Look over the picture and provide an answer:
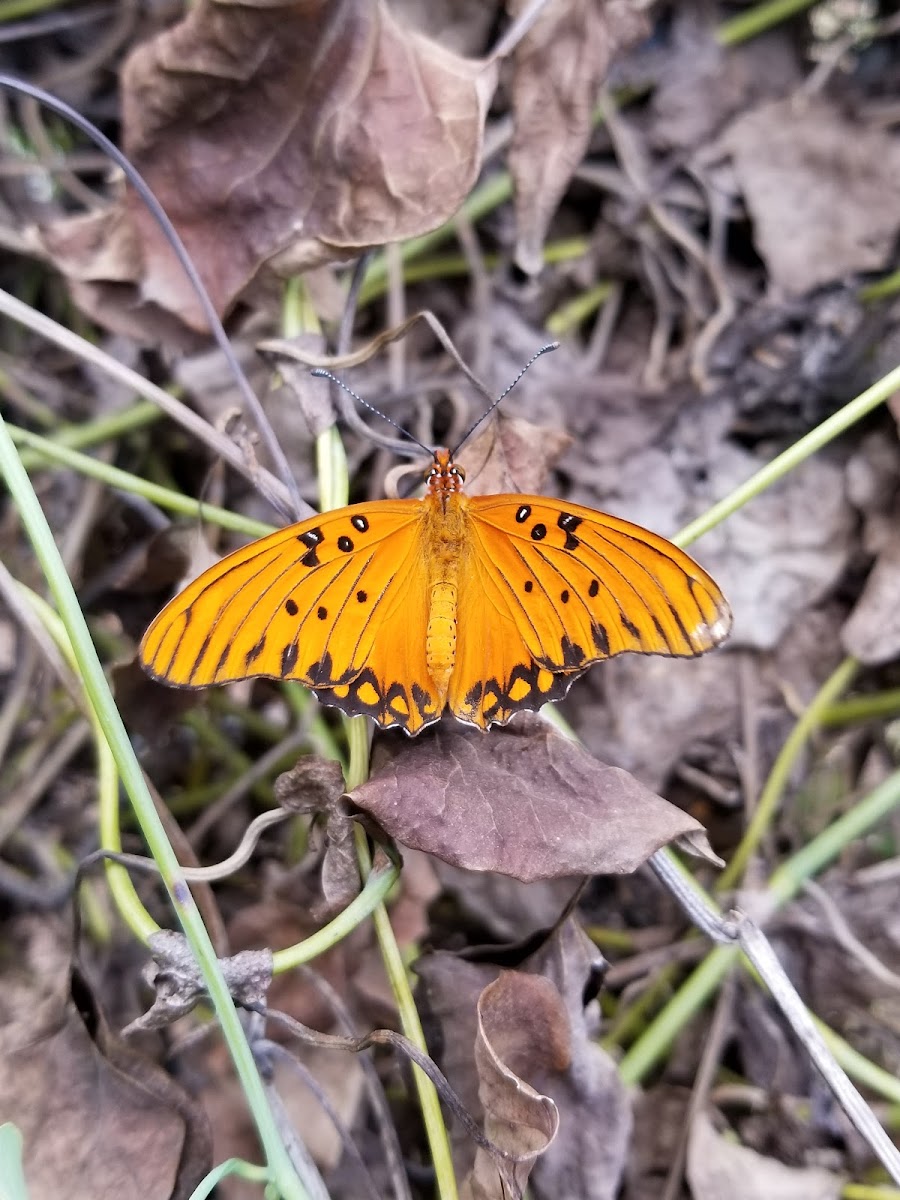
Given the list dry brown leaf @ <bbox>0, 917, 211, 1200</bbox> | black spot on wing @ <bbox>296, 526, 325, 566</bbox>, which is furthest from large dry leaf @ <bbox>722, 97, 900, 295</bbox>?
dry brown leaf @ <bbox>0, 917, 211, 1200</bbox>

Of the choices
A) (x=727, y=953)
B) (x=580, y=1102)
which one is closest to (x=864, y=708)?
(x=727, y=953)

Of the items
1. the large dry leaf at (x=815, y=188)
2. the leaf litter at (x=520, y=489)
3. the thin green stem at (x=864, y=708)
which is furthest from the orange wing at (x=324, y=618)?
the large dry leaf at (x=815, y=188)

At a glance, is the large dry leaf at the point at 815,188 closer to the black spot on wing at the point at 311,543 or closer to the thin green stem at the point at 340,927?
the black spot on wing at the point at 311,543

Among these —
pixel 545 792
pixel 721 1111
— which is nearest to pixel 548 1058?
pixel 545 792

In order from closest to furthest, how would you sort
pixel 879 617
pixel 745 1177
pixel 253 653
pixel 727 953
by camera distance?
pixel 253 653, pixel 745 1177, pixel 727 953, pixel 879 617

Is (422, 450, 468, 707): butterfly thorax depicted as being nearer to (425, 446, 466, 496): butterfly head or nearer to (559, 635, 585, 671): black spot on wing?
(425, 446, 466, 496): butterfly head

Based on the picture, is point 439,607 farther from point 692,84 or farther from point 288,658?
point 692,84
